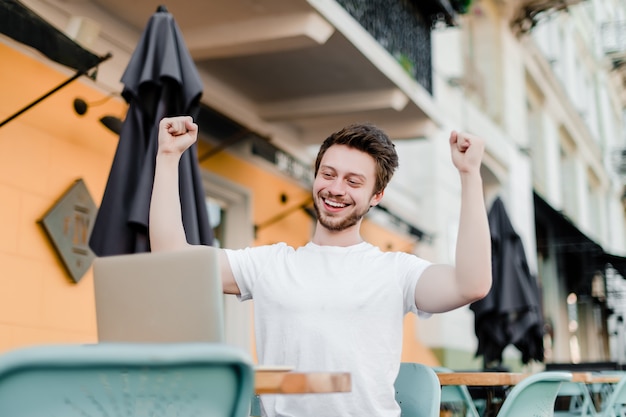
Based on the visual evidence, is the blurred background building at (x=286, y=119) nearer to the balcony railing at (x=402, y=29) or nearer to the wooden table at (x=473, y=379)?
the balcony railing at (x=402, y=29)

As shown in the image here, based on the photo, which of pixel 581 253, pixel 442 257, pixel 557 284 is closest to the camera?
pixel 442 257

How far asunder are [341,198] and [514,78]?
13.1 m

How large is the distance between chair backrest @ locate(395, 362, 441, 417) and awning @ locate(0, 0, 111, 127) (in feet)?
8.98

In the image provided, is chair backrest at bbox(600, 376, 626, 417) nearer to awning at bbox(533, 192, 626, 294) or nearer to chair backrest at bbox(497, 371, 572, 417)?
chair backrest at bbox(497, 371, 572, 417)

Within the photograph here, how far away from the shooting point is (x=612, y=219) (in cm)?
2817

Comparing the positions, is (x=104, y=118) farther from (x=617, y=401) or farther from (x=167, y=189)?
(x=617, y=401)

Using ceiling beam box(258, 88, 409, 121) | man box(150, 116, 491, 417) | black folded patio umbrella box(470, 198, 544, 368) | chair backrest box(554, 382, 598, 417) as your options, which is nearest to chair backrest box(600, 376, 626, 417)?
chair backrest box(554, 382, 598, 417)

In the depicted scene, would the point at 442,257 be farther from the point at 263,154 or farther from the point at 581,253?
the point at 581,253

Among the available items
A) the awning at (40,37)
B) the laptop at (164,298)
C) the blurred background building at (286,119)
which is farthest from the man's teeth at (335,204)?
the blurred background building at (286,119)

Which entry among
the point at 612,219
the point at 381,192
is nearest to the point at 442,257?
the point at 381,192

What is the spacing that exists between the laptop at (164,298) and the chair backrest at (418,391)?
115 cm

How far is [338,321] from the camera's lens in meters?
2.69

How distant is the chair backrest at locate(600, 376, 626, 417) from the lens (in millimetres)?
4578

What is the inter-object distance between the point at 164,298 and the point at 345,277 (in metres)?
0.82
